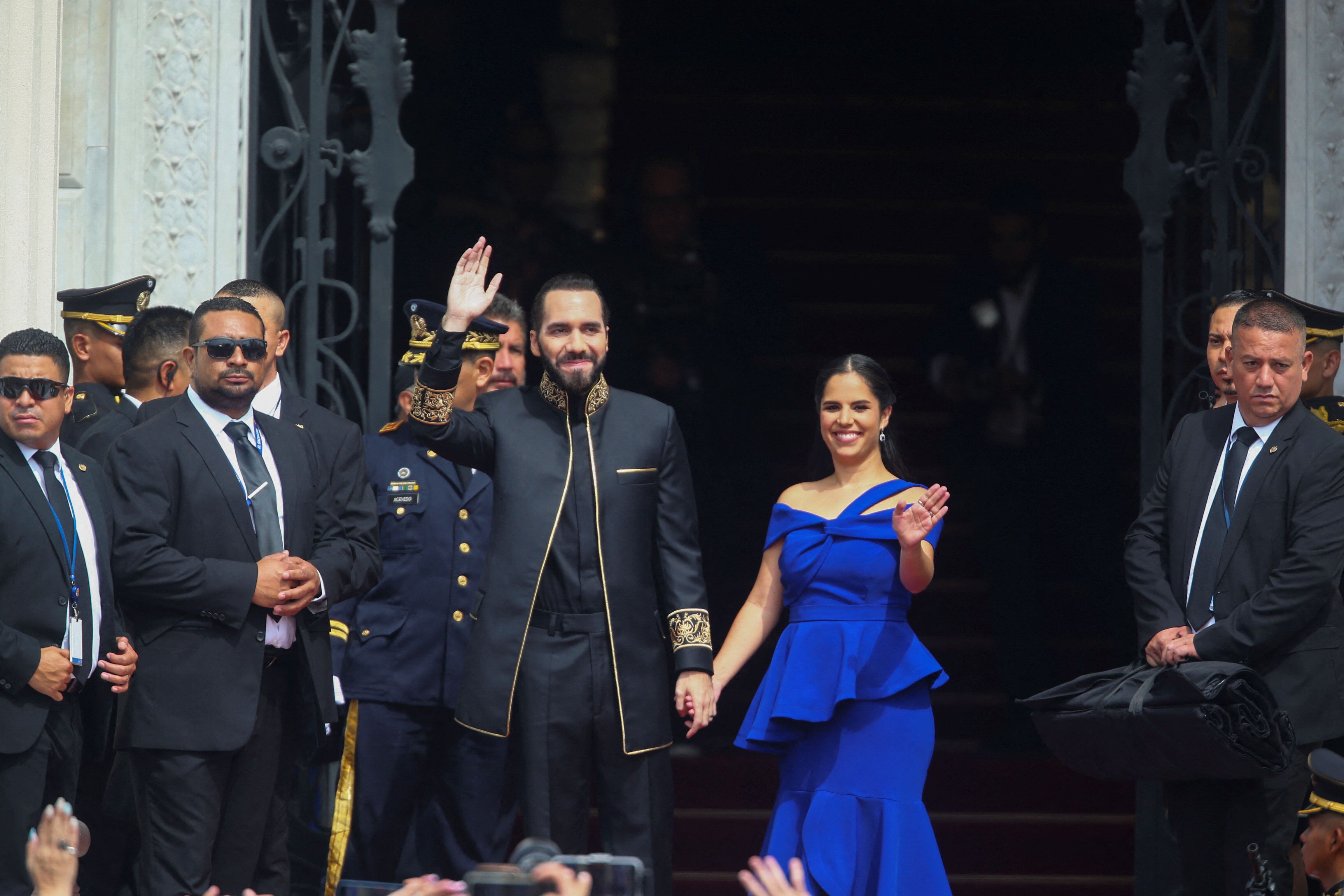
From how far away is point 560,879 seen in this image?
2383 mm

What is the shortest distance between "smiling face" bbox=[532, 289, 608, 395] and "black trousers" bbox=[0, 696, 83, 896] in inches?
64.0

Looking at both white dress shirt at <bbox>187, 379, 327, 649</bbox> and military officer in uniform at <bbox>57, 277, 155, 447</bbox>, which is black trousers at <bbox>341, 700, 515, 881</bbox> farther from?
military officer in uniform at <bbox>57, 277, 155, 447</bbox>

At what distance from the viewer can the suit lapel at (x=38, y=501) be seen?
4609mm

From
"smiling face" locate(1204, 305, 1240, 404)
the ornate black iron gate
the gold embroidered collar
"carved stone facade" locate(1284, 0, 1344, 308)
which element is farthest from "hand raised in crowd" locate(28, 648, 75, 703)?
"carved stone facade" locate(1284, 0, 1344, 308)

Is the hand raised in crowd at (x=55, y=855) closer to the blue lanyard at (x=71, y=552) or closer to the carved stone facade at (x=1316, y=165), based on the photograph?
the blue lanyard at (x=71, y=552)

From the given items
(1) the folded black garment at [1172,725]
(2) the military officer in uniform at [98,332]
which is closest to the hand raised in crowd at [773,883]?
(1) the folded black garment at [1172,725]

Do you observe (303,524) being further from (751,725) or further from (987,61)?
(987,61)

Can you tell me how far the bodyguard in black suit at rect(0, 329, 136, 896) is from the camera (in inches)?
176

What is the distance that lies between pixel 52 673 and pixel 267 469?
81 cm

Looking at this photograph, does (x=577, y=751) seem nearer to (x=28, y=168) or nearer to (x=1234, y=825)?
(x=1234, y=825)

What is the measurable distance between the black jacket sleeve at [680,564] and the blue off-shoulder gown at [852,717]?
0.35 metres

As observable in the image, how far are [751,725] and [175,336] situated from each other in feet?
7.32

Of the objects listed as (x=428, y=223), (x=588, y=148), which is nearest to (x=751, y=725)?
(x=428, y=223)

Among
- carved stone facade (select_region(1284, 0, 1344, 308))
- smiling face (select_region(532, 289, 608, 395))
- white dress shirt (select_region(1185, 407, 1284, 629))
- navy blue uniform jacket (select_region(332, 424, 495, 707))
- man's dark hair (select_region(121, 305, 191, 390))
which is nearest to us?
smiling face (select_region(532, 289, 608, 395))
